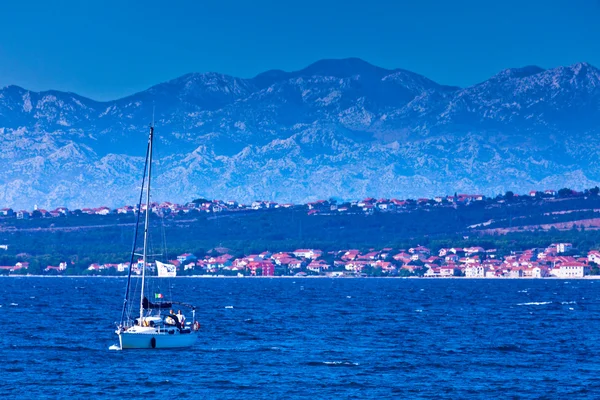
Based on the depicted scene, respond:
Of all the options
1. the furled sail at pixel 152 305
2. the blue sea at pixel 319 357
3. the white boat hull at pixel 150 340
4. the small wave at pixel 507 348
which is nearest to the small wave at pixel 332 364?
the blue sea at pixel 319 357

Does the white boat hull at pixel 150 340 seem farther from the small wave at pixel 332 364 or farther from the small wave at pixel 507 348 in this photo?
the small wave at pixel 507 348

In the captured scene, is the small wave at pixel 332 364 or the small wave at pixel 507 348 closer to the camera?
the small wave at pixel 332 364

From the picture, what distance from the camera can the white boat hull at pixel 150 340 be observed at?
83.4 m

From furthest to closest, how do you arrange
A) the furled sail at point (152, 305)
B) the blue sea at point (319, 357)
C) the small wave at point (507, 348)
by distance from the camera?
the small wave at point (507, 348), the furled sail at point (152, 305), the blue sea at point (319, 357)

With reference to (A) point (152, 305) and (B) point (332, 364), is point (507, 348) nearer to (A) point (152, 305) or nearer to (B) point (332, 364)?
(B) point (332, 364)

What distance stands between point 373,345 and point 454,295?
97.8 meters

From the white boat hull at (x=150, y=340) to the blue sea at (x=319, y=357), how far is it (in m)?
0.63

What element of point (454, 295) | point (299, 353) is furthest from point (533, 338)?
point (454, 295)

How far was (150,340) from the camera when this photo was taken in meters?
83.8

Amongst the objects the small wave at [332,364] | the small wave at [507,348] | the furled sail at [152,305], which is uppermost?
the furled sail at [152,305]

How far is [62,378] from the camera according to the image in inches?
2874

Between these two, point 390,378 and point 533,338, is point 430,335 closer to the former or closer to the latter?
point 533,338

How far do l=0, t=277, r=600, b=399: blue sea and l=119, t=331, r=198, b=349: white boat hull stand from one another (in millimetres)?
630

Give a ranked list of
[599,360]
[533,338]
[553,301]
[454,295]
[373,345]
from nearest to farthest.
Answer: [599,360]
[373,345]
[533,338]
[553,301]
[454,295]
